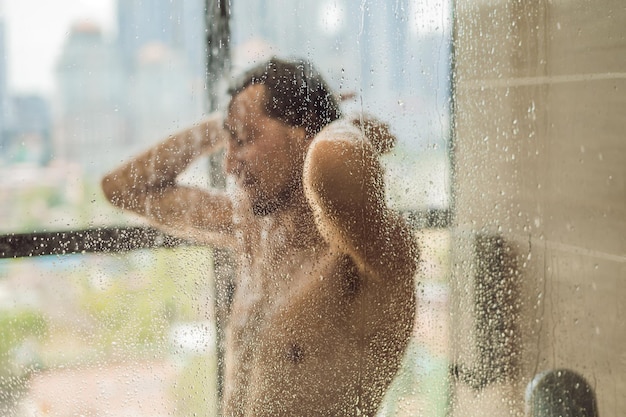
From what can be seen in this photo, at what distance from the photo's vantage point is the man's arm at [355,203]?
0.78 m

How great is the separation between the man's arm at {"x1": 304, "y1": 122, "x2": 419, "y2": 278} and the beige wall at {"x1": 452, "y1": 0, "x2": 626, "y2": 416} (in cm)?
11

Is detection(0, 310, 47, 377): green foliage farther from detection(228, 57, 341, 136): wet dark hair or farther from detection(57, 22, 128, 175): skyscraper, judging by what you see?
detection(228, 57, 341, 136): wet dark hair

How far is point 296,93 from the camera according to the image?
2.54 feet

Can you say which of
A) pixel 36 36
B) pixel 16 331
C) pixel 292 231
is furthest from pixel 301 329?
pixel 36 36

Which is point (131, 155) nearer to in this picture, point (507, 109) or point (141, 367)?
point (141, 367)

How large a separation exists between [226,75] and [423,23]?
0.93 ft

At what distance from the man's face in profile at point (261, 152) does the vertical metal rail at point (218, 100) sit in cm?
2

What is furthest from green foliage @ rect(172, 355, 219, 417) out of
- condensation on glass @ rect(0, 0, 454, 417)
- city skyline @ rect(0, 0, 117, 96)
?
city skyline @ rect(0, 0, 117, 96)

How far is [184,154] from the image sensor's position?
746 millimetres

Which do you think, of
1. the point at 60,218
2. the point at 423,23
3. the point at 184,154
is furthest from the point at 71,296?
the point at 423,23

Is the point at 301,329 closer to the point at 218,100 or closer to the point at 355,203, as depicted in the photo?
the point at 355,203

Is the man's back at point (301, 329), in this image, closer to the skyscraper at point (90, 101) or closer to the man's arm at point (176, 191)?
the man's arm at point (176, 191)

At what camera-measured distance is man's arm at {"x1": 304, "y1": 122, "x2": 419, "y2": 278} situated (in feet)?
2.57

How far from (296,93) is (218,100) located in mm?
100
